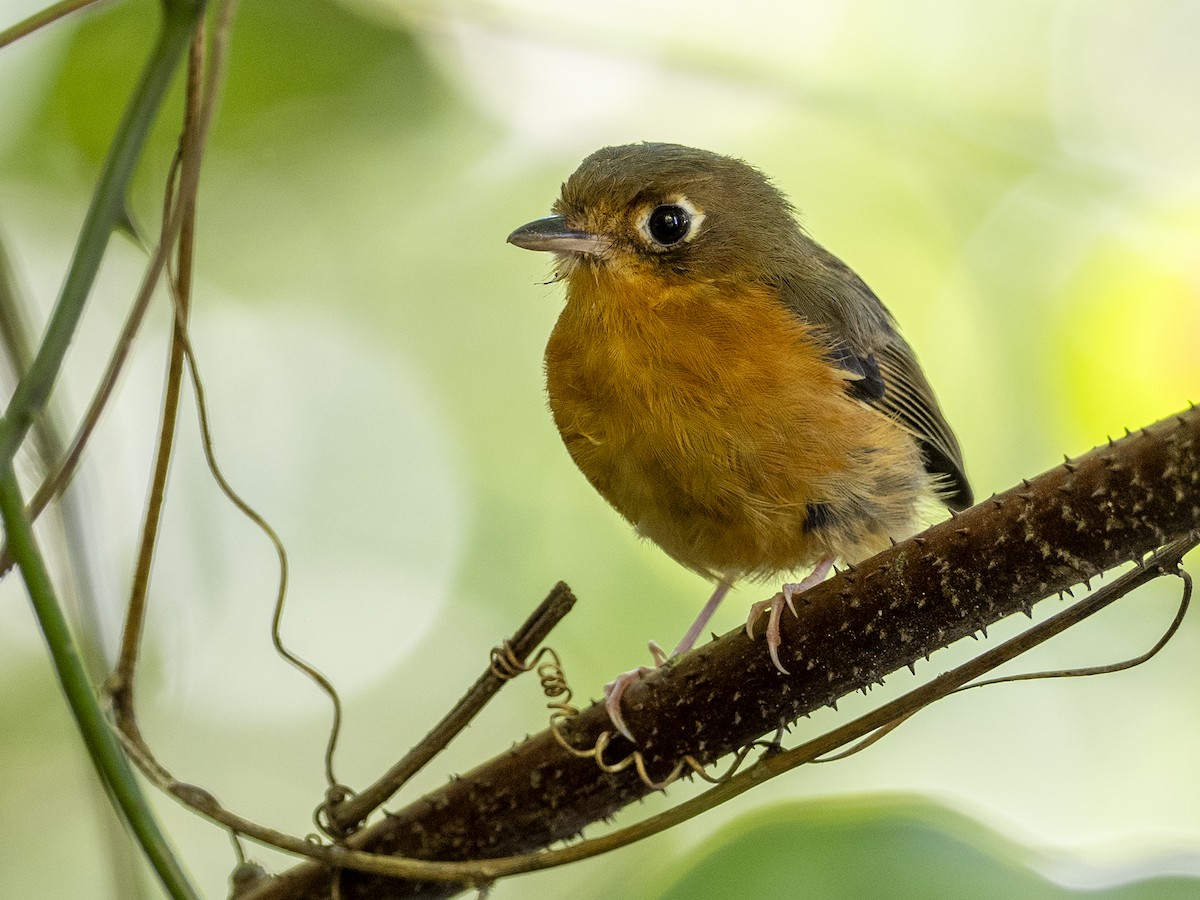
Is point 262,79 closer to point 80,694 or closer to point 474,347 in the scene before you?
point 474,347

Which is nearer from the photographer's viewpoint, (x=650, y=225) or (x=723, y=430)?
(x=723, y=430)

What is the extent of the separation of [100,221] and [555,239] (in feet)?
4.46

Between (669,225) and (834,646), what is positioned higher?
(669,225)

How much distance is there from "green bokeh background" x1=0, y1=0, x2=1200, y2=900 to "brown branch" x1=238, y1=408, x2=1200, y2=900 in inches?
38.4

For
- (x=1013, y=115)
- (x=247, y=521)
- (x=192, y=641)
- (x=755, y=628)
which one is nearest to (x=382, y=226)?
(x=247, y=521)

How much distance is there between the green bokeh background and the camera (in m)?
3.61

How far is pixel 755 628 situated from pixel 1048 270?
238 cm

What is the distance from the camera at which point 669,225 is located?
3.08 meters

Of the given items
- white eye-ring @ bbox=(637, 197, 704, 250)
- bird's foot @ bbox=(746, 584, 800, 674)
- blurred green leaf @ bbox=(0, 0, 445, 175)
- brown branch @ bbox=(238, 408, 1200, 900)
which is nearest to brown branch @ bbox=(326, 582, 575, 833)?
brown branch @ bbox=(238, 408, 1200, 900)

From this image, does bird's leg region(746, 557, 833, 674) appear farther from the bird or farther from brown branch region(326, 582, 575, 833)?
brown branch region(326, 582, 575, 833)

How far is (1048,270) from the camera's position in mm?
3910

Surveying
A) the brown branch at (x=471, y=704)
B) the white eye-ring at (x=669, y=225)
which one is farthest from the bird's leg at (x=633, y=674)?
the white eye-ring at (x=669, y=225)

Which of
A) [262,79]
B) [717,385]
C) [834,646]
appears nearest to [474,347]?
[262,79]

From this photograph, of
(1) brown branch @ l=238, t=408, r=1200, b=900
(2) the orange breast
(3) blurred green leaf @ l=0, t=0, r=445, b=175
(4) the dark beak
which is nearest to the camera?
(1) brown branch @ l=238, t=408, r=1200, b=900
